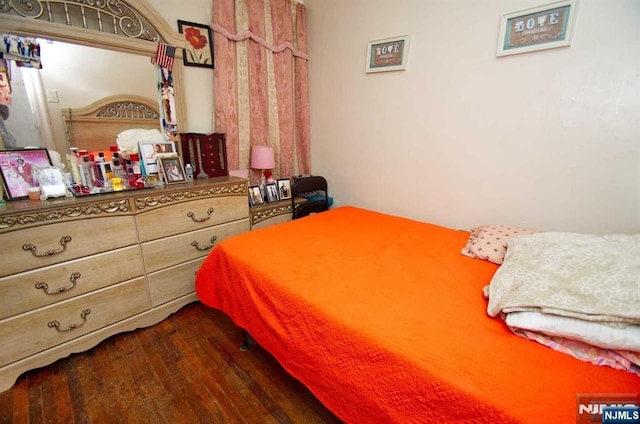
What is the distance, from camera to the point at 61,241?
1.43 metres

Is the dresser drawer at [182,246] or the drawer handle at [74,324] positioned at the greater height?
the dresser drawer at [182,246]

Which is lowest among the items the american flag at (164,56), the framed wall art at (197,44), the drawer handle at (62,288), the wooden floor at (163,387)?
the wooden floor at (163,387)

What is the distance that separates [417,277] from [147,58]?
2.31 meters

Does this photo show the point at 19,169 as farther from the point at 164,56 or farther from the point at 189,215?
the point at 164,56

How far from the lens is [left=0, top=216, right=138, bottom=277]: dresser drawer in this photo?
4.31ft

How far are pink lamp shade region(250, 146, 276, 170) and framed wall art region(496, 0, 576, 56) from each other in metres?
1.86

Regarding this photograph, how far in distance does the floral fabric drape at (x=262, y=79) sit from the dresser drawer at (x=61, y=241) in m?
1.07

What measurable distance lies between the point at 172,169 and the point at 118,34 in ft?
3.03

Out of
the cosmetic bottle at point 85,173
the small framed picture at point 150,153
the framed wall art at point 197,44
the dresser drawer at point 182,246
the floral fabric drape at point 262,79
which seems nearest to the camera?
the cosmetic bottle at point 85,173

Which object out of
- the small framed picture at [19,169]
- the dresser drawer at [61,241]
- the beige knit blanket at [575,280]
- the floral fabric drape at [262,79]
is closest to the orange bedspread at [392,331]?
the beige knit blanket at [575,280]

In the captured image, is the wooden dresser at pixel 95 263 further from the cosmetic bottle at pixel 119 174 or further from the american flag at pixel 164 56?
the american flag at pixel 164 56

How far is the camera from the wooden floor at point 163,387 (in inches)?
51.0

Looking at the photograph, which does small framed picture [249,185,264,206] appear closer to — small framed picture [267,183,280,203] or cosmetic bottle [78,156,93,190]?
small framed picture [267,183,280,203]

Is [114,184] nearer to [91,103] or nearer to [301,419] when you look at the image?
[91,103]
